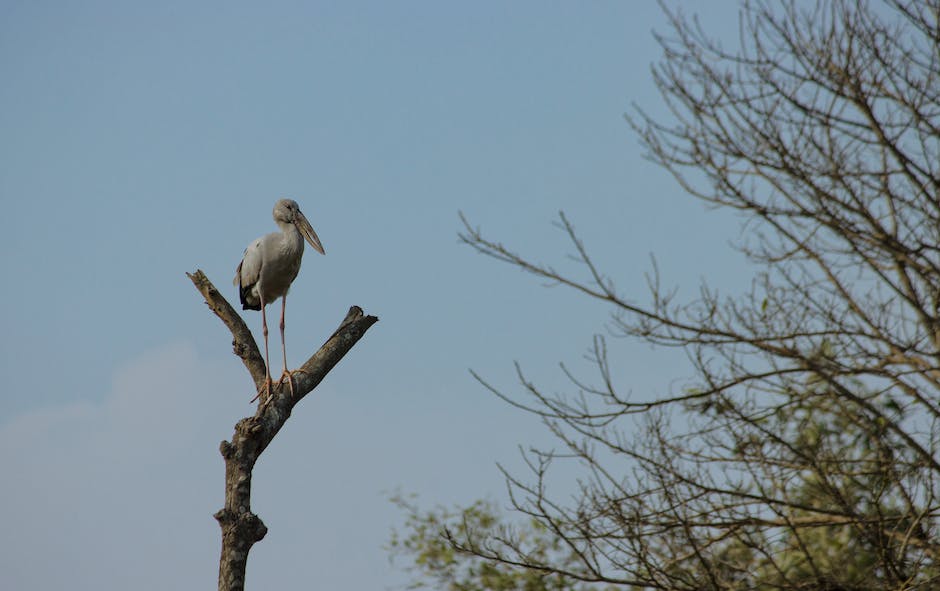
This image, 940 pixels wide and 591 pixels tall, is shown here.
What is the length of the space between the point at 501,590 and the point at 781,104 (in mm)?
6291

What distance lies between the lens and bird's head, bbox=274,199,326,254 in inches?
344

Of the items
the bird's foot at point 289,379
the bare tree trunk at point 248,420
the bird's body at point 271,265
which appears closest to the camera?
the bare tree trunk at point 248,420

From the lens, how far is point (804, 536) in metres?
6.17

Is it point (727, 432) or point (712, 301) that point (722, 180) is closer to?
point (712, 301)

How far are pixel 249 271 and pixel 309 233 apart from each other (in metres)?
0.61

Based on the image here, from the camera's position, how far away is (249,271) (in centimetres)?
866

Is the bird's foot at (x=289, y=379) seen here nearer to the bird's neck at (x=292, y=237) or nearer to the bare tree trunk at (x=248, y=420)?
the bare tree trunk at (x=248, y=420)

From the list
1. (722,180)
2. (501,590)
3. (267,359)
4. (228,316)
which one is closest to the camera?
(722,180)

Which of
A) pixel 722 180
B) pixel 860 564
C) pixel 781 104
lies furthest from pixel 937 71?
pixel 860 564

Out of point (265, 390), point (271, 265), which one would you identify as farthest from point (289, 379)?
point (271, 265)

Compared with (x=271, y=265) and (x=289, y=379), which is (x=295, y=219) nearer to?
(x=271, y=265)

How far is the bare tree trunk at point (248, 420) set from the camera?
577cm

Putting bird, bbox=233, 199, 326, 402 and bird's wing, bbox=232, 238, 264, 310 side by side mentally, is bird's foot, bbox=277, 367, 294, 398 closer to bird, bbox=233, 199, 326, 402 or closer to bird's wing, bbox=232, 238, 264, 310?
bird, bbox=233, 199, 326, 402

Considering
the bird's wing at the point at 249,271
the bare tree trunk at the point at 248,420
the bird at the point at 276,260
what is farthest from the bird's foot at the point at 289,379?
the bird's wing at the point at 249,271
